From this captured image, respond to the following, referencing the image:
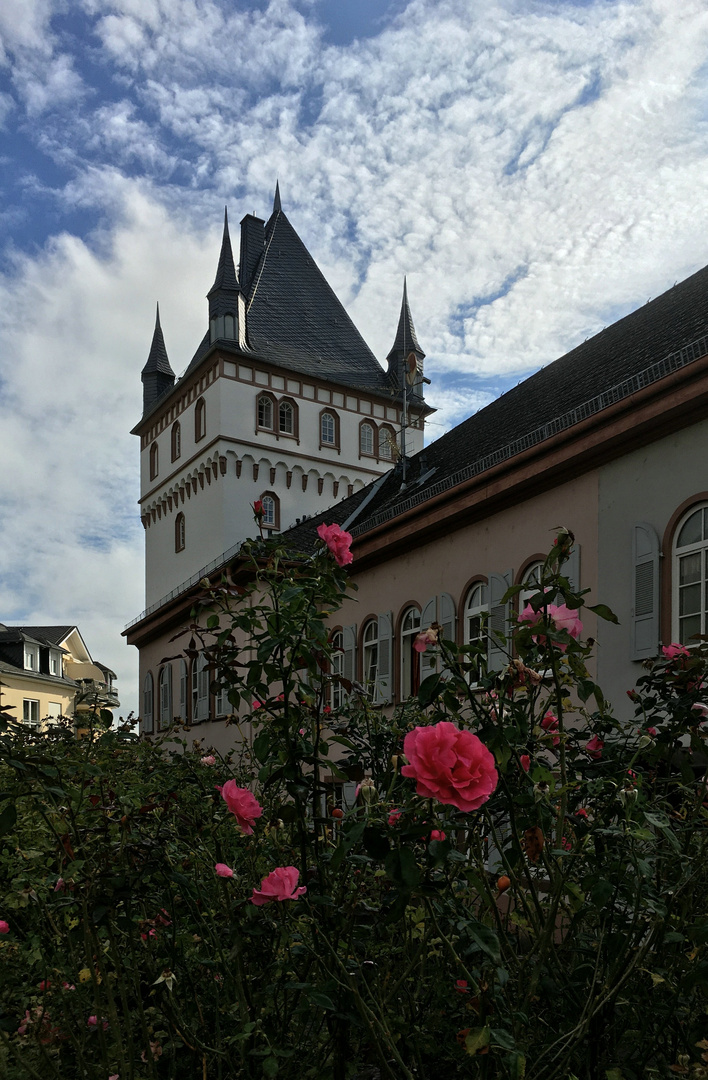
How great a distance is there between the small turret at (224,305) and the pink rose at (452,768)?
117 feet

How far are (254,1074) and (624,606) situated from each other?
8676 mm

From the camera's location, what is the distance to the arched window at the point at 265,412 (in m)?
36.3

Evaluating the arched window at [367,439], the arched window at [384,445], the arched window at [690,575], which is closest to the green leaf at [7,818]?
the arched window at [690,575]

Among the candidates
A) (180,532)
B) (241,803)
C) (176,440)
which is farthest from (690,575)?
(176,440)

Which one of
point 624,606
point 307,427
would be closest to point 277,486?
point 307,427

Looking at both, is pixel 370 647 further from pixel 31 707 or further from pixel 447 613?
pixel 31 707

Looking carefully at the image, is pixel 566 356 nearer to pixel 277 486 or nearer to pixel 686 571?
pixel 686 571

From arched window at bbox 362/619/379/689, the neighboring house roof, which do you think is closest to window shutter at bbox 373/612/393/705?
arched window at bbox 362/619/379/689

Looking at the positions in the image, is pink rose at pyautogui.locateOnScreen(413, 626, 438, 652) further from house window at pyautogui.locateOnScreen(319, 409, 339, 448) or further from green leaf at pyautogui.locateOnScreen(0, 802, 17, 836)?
house window at pyautogui.locateOnScreen(319, 409, 339, 448)

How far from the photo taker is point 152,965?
2783mm

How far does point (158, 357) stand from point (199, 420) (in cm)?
1042

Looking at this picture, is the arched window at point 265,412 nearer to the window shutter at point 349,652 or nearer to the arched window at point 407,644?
the window shutter at point 349,652

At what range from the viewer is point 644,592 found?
10.1m

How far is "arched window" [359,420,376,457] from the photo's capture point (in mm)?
39250
